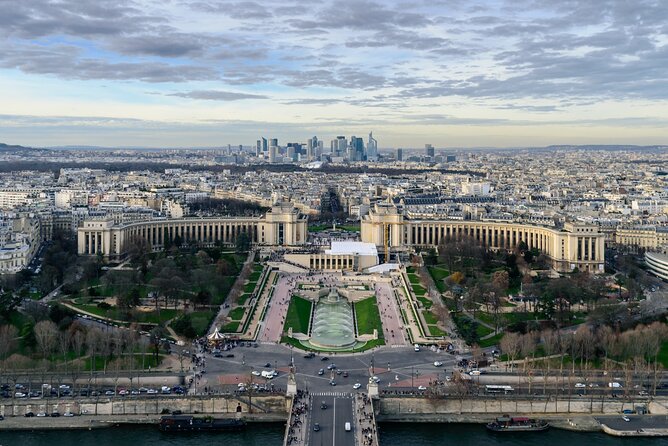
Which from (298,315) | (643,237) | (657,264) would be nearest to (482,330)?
(298,315)

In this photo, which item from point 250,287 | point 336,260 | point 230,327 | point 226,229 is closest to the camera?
point 230,327

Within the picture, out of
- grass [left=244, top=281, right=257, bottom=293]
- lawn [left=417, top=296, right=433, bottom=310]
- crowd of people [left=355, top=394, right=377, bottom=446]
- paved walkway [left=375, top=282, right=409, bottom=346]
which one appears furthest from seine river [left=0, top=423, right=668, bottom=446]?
grass [left=244, top=281, right=257, bottom=293]

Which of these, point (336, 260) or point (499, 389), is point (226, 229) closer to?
point (336, 260)

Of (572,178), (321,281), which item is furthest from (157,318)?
(572,178)

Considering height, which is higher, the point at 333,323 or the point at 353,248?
the point at 353,248

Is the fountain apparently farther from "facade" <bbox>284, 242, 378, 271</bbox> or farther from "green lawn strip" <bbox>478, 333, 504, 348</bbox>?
"facade" <bbox>284, 242, 378, 271</bbox>

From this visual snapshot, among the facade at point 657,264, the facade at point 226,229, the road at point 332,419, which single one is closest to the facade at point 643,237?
the facade at point 657,264

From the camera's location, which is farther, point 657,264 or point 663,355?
point 657,264
